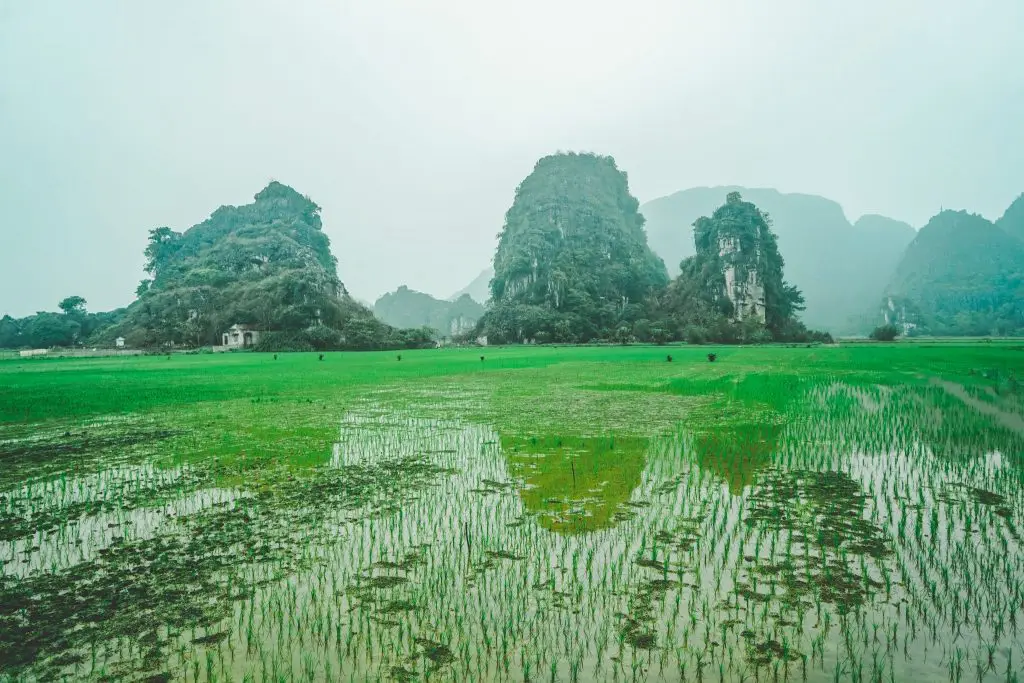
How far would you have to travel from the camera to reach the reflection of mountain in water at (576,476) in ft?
14.5

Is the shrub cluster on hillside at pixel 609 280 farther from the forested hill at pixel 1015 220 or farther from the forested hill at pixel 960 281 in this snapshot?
the forested hill at pixel 1015 220

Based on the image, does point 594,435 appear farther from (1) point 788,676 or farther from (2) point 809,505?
(1) point 788,676

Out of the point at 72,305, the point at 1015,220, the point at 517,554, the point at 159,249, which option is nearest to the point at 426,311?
the point at 159,249

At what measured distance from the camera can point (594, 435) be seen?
7.92m

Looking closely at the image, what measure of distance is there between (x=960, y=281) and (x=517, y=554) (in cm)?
11879

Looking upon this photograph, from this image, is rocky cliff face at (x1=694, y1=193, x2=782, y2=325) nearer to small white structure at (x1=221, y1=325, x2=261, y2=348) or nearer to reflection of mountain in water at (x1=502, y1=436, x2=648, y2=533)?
small white structure at (x1=221, y1=325, x2=261, y2=348)

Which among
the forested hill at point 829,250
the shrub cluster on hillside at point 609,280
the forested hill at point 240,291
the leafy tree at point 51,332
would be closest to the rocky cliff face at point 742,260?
the shrub cluster on hillside at point 609,280

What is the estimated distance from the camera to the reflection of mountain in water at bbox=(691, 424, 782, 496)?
5.59 m

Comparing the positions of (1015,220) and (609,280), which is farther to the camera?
(1015,220)

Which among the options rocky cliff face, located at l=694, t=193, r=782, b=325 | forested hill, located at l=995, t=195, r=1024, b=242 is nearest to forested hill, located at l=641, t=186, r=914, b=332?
forested hill, located at l=995, t=195, r=1024, b=242

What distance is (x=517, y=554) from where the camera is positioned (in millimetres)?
3639

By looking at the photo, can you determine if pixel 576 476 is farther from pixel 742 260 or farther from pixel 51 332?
pixel 51 332

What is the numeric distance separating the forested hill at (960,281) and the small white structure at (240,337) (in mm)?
88167

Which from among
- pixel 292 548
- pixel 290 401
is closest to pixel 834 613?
pixel 292 548
